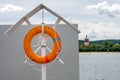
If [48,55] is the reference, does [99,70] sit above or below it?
below

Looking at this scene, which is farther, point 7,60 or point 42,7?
point 7,60

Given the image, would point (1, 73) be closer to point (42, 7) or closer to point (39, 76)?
point (39, 76)

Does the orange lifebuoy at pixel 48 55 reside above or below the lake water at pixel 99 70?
above

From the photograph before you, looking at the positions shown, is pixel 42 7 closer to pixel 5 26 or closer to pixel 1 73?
pixel 5 26

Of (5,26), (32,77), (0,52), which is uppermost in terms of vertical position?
(5,26)

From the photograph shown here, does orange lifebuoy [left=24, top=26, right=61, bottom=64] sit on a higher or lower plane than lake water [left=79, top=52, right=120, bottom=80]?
higher

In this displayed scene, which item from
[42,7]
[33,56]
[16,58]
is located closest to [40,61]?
[33,56]

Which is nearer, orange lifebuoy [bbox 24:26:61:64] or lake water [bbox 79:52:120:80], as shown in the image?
orange lifebuoy [bbox 24:26:61:64]

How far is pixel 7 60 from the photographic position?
563cm

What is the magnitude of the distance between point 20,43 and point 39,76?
22.5 inches

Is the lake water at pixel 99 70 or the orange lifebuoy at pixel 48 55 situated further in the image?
the lake water at pixel 99 70

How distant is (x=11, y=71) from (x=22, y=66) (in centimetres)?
20

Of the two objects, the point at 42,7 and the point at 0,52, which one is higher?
the point at 42,7

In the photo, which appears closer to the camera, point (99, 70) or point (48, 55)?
point (48, 55)
